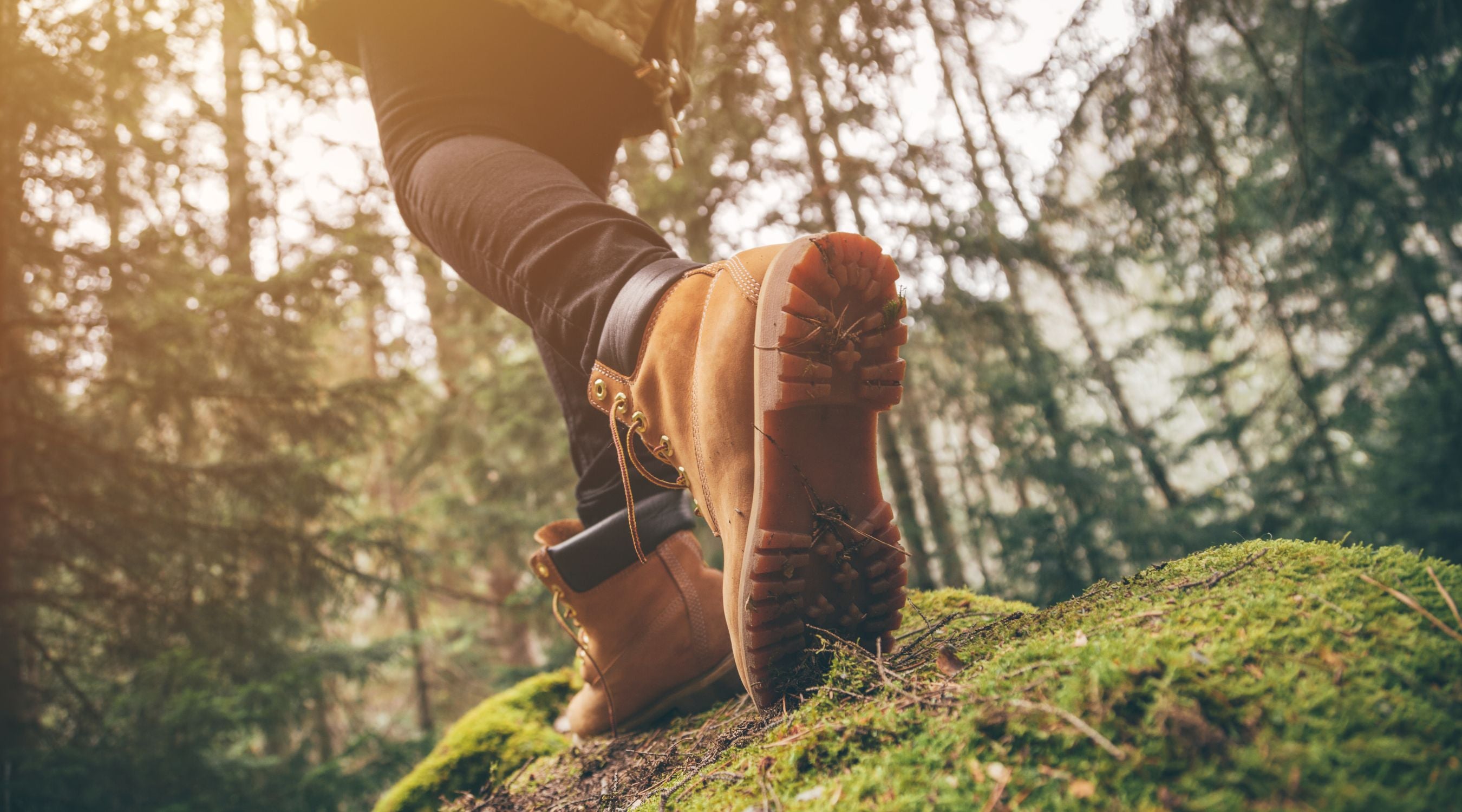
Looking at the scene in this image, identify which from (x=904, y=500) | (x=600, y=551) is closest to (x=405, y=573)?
(x=904, y=500)

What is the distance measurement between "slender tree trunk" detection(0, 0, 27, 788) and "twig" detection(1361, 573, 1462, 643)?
18.3 ft

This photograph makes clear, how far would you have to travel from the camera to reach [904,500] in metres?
5.48

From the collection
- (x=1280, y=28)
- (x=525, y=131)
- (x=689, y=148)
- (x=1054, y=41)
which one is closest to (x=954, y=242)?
(x=1054, y=41)

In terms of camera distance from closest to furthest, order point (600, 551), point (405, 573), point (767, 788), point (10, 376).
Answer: point (767, 788), point (600, 551), point (10, 376), point (405, 573)

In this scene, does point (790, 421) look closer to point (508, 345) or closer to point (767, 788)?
point (767, 788)

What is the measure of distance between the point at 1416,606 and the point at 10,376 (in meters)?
6.00

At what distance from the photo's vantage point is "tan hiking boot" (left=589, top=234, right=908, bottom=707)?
3.30 ft

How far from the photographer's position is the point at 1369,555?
3.01 feet

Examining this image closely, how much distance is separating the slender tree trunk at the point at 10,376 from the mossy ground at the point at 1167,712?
5.03m

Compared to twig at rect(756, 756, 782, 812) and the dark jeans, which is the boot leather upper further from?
twig at rect(756, 756, 782, 812)

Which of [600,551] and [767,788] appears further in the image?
[600,551]

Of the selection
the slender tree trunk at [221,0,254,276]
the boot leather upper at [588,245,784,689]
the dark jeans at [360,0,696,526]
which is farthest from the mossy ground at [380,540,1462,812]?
the slender tree trunk at [221,0,254,276]

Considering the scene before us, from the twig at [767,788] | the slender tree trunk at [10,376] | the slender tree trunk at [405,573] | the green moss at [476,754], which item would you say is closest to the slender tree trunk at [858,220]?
the green moss at [476,754]

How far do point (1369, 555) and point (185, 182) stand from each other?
31.2 ft
